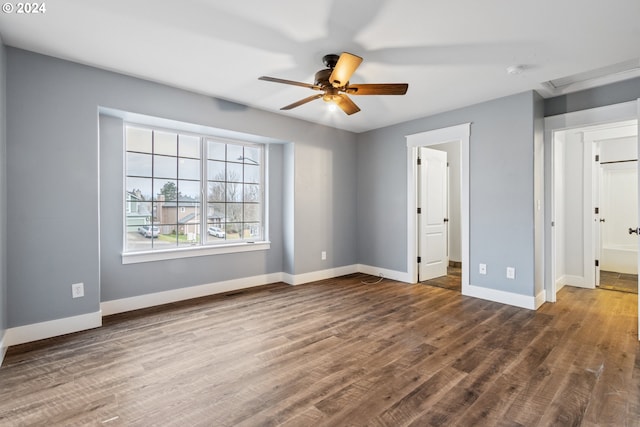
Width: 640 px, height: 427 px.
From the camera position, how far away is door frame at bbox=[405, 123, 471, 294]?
4.13 m

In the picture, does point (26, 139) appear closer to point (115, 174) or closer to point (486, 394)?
point (115, 174)

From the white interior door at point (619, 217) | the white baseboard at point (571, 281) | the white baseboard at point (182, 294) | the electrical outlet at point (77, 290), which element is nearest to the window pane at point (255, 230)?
the white baseboard at point (182, 294)

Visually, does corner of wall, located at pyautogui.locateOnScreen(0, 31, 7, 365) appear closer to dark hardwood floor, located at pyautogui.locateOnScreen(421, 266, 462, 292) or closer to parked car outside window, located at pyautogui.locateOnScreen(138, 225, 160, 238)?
parked car outside window, located at pyautogui.locateOnScreen(138, 225, 160, 238)

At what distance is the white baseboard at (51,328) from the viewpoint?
2.66 meters

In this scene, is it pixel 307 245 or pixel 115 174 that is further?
pixel 307 245

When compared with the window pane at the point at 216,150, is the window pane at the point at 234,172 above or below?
below

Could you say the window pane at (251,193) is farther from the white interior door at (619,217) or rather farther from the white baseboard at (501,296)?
the white interior door at (619,217)

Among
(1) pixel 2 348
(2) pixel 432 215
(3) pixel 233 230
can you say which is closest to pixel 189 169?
(3) pixel 233 230

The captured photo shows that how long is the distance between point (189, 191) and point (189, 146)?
1.94ft

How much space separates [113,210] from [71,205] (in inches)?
20.6

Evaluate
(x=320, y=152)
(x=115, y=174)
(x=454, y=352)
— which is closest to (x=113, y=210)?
(x=115, y=174)

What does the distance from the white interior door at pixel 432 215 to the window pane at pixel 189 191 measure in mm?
3296

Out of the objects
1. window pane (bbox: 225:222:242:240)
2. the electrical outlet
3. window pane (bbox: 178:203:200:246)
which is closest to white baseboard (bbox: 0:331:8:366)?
the electrical outlet

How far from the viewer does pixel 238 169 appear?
179 inches
